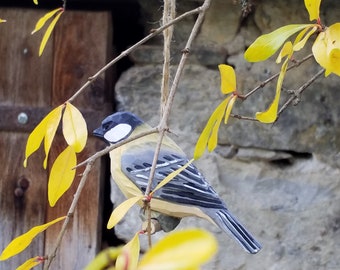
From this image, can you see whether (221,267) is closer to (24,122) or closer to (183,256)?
(24,122)

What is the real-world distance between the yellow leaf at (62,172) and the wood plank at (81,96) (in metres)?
0.86

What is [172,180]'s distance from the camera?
1.17 m

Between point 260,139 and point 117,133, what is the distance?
2.04 feet

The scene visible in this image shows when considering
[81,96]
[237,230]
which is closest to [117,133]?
[237,230]

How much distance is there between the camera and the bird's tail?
3.53ft

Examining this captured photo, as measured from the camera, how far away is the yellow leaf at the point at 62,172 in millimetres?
907

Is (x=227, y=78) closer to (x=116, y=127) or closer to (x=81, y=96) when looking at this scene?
(x=116, y=127)

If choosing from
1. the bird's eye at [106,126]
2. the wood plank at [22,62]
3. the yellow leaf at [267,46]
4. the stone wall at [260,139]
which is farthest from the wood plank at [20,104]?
the yellow leaf at [267,46]

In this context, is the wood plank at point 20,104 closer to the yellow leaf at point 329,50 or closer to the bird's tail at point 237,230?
the bird's tail at point 237,230

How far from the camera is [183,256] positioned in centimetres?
38

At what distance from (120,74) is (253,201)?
47 cm

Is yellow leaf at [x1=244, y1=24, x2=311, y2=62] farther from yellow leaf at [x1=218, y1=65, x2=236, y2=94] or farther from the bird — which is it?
the bird

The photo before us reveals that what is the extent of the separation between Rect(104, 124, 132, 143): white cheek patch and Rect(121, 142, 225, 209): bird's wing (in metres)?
0.03

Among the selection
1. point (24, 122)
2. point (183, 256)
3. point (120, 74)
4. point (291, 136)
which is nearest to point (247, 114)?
point (291, 136)
